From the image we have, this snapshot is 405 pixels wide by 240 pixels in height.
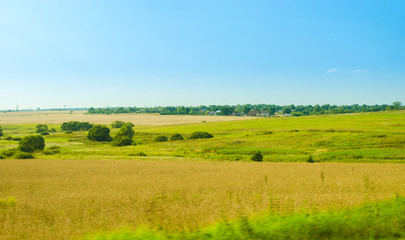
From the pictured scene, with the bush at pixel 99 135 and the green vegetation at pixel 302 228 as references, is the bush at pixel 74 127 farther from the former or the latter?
the green vegetation at pixel 302 228

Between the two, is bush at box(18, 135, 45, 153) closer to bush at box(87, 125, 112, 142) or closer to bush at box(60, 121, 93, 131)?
bush at box(87, 125, 112, 142)

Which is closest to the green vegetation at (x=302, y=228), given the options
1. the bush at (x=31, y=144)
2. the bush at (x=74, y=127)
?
the bush at (x=31, y=144)

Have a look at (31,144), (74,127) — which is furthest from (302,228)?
(74,127)

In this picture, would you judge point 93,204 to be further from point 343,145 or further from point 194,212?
point 343,145

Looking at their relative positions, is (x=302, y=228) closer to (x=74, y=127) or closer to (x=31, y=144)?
(x=31, y=144)

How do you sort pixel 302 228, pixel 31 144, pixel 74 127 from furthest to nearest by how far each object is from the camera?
pixel 74 127, pixel 31 144, pixel 302 228

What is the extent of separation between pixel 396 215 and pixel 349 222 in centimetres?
173

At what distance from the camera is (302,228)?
7.54 metres

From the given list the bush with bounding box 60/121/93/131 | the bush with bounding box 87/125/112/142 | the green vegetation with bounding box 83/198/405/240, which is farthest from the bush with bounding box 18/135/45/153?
the bush with bounding box 60/121/93/131

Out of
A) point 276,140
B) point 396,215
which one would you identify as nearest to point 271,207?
point 396,215

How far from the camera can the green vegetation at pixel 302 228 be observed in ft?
23.5

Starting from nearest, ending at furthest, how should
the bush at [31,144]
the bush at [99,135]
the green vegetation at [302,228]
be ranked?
the green vegetation at [302,228], the bush at [31,144], the bush at [99,135]

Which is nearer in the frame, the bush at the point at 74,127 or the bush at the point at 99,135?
the bush at the point at 99,135

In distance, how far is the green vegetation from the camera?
716 cm
